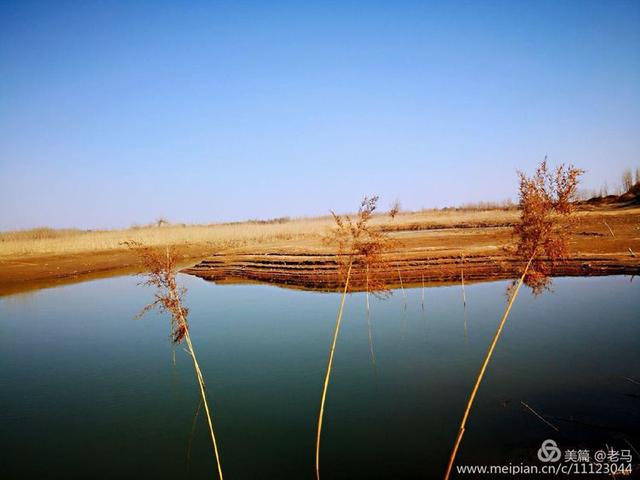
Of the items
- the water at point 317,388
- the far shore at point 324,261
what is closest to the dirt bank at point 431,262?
the far shore at point 324,261

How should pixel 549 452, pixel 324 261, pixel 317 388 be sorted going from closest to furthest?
1. pixel 549 452
2. pixel 317 388
3. pixel 324 261

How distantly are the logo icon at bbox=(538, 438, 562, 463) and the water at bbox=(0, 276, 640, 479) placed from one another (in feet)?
0.39

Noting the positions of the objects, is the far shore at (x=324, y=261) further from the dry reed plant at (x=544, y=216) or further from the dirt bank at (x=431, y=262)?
the dry reed plant at (x=544, y=216)

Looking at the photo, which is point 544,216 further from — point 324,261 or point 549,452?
point 324,261

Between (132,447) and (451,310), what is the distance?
11350mm

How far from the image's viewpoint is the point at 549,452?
22.6 feet

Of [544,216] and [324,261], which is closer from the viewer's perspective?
[544,216]

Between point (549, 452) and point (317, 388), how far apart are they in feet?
15.4

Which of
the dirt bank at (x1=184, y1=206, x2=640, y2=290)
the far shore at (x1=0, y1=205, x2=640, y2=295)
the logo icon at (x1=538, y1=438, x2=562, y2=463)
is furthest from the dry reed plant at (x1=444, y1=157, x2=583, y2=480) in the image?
the dirt bank at (x1=184, y1=206, x2=640, y2=290)

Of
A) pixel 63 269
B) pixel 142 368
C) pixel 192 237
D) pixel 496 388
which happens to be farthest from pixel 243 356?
pixel 192 237

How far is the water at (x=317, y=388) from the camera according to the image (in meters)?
7.39

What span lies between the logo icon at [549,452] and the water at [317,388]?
119 mm

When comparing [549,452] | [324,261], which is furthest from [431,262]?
[549,452]

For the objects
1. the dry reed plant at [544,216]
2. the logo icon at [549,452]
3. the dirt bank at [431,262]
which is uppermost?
the dry reed plant at [544,216]
